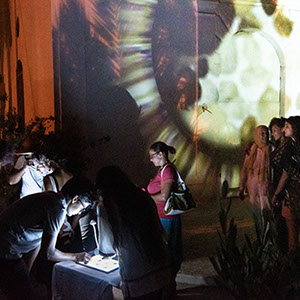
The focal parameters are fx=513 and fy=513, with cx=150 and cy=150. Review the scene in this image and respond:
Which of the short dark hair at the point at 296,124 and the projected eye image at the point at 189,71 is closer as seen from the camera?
the short dark hair at the point at 296,124

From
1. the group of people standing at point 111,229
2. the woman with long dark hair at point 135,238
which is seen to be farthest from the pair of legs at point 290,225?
the woman with long dark hair at point 135,238

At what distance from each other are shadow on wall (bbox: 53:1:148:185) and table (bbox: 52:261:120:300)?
16.7ft

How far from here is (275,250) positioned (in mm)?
3848

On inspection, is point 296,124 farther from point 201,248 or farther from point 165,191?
point 201,248

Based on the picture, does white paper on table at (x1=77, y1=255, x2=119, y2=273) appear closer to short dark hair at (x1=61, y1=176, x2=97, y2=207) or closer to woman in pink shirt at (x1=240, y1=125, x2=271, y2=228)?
short dark hair at (x1=61, y1=176, x2=97, y2=207)

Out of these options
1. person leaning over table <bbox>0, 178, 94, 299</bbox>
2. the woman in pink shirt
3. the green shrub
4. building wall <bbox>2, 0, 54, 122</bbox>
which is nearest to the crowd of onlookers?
person leaning over table <bbox>0, 178, 94, 299</bbox>

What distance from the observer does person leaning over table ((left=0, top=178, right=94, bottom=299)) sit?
401 cm

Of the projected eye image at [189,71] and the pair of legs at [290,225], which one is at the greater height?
the projected eye image at [189,71]

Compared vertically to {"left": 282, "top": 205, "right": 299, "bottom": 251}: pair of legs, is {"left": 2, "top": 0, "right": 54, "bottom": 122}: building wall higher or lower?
higher

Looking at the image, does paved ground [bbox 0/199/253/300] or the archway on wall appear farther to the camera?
the archway on wall

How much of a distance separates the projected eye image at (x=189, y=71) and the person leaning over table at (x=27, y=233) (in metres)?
5.38

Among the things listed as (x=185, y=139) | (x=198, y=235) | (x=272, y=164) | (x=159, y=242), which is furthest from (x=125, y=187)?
(x=185, y=139)

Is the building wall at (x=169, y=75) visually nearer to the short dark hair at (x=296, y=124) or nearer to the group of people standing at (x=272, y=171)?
the group of people standing at (x=272, y=171)

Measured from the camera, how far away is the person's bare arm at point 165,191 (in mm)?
5352
